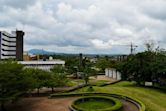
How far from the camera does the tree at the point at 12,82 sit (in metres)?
35.4

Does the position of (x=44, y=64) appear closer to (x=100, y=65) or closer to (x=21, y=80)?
(x=100, y=65)

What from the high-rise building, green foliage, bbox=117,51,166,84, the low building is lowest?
the low building

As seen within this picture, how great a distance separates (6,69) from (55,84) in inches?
461

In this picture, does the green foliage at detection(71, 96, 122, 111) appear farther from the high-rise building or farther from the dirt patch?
the high-rise building

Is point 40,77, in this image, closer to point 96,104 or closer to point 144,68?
point 96,104

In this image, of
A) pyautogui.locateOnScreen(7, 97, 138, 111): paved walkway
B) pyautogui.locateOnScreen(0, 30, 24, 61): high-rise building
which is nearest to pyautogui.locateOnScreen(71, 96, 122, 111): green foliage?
pyautogui.locateOnScreen(7, 97, 138, 111): paved walkway

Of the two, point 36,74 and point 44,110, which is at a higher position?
point 36,74

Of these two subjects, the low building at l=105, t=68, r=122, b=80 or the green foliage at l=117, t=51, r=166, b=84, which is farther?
the low building at l=105, t=68, r=122, b=80

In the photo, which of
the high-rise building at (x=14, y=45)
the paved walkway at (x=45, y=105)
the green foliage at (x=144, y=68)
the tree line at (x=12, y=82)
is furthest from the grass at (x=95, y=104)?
the high-rise building at (x=14, y=45)

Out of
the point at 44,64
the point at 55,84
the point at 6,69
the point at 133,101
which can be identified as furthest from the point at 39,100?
the point at 44,64

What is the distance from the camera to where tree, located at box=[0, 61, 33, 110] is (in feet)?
116

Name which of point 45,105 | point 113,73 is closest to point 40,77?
point 45,105

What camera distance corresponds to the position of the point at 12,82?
119 feet

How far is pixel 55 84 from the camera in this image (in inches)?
1833
